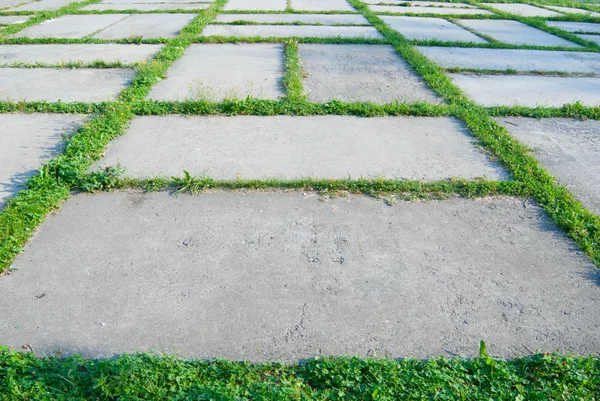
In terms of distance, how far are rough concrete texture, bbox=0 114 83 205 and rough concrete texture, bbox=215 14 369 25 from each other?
5.77m

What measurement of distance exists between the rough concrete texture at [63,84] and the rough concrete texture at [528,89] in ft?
13.9

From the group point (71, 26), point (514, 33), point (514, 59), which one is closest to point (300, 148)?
point (514, 59)

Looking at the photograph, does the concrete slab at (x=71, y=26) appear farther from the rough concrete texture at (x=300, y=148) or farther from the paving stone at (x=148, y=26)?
the rough concrete texture at (x=300, y=148)

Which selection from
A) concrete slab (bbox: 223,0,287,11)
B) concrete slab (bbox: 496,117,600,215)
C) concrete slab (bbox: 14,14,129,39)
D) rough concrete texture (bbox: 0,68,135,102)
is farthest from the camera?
concrete slab (bbox: 223,0,287,11)

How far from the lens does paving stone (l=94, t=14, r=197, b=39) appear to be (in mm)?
8602

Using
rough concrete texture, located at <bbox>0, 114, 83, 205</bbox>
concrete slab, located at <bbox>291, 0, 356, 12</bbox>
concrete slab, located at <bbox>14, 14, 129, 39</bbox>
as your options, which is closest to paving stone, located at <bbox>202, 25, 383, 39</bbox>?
concrete slab, located at <bbox>14, 14, 129, 39</bbox>

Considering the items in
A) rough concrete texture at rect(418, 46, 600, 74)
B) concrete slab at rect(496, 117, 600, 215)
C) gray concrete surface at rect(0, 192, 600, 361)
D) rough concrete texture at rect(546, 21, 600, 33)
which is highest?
rough concrete texture at rect(546, 21, 600, 33)

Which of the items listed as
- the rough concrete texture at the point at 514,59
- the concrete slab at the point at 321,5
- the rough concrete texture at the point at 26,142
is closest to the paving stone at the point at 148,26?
the concrete slab at the point at 321,5

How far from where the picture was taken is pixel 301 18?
1045cm

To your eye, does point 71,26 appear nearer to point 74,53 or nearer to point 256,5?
point 74,53

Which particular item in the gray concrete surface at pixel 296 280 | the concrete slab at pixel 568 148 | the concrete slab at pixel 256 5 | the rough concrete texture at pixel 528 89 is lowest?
the gray concrete surface at pixel 296 280

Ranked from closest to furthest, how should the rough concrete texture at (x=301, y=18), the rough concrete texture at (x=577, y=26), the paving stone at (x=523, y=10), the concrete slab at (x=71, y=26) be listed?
the concrete slab at (x=71, y=26), the rough concrete texture at (x=301, y=18), the rough concrete texture at (x=577, y=26), the paving stone at (x=523, y=10)

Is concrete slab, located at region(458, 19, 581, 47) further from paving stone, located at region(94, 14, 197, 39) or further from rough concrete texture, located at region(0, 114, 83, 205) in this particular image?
rough concrete texture, located at region(0, 114, 83, 205)

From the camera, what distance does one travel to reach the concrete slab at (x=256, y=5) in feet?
37.8
